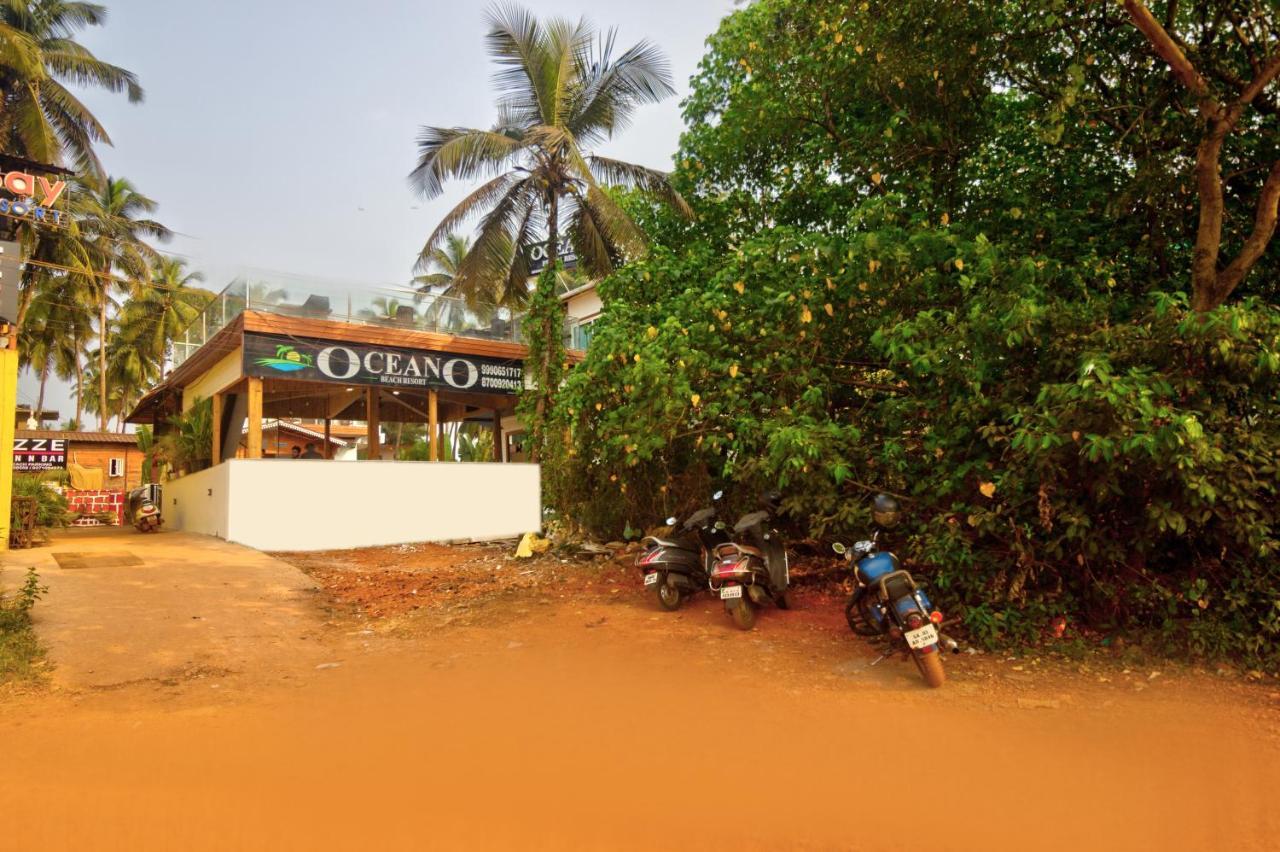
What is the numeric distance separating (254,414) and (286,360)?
3.65ft

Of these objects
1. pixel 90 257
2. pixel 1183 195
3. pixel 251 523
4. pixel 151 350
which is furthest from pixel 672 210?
pixel 151 350

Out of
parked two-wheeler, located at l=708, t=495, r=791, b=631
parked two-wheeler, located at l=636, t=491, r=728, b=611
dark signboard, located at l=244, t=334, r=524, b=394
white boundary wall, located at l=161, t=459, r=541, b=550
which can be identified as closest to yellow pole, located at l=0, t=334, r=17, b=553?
white boundary wall, located at l=161, t=459, r=541, b=550

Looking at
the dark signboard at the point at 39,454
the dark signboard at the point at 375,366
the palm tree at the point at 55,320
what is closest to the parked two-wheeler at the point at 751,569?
the dark signboard at the point at 375,366

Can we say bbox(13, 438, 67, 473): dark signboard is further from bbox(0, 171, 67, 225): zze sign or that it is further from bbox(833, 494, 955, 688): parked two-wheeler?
bbox(833, 494, 955, 688): parked two-wheeler

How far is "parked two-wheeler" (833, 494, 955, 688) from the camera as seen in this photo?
16.7 ft

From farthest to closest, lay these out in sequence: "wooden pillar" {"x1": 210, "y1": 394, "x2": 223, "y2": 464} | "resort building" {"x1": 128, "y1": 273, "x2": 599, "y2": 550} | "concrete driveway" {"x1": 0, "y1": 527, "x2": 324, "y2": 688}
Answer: "wooden pillar" {"x1": 210, "y1": 394, "x2": 223, "y2": 464} → "resort building" {"x1": 128, "y1": 273, "x2": 599, "y2": 550} → "concrete driveway" {"x1": 0, "y1": 527, "x2": 324, "y2": 688}

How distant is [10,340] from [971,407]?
46.2ft

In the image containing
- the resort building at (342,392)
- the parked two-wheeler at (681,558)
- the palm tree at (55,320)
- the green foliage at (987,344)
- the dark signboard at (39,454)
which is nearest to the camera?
the green foliage at (987,344)

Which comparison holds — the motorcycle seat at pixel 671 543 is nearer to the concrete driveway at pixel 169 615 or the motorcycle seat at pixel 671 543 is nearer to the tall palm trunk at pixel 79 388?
the concrete driveway at pixel 169 615

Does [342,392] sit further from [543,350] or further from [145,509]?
[543,350]

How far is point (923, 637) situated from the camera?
5035mm

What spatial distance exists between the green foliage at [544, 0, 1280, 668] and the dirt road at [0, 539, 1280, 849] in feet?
3.11

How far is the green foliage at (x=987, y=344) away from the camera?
208 inches

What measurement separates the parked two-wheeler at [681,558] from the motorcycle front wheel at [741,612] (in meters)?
0.78
